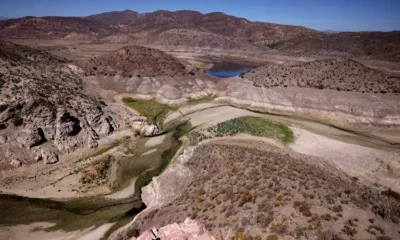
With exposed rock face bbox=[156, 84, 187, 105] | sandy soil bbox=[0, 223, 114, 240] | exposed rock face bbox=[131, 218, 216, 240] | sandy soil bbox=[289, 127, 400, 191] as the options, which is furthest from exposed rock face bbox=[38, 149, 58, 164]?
sandy soil bbox=[289, 127, 400, 191]

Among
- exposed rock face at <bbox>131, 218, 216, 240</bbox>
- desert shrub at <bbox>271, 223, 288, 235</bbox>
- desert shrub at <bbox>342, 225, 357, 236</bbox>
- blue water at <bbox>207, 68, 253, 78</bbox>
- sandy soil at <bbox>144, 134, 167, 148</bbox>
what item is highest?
blue water at <bbox>207, 68, 253, 78</bbox>

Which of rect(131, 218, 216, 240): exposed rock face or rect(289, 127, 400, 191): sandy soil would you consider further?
rect(289, 127, 400, 191): sandy soil

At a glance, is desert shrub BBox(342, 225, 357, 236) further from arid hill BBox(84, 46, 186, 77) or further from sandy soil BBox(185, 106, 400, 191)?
arid hill BBox(84, 46, 186, 77)

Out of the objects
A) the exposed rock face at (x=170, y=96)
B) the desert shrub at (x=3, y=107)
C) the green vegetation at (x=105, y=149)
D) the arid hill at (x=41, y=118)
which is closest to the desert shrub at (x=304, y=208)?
the green vegetation at (x=105, y=149)

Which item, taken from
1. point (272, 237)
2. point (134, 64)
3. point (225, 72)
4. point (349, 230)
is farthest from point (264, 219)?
point (225, 72)

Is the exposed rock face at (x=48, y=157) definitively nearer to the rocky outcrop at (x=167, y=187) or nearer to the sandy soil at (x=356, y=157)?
the rocky outcrop at (x=167, y=187)

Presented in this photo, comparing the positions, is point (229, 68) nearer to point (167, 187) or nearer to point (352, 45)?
point (352, 45)
